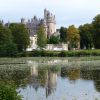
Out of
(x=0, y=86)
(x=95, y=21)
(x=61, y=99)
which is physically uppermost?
(x=95, y=21)

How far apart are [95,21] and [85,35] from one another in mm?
20114

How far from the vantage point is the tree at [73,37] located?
114 m

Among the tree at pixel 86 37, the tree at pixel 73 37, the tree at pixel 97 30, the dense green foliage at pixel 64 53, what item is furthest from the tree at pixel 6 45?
the tree at pixel 73 37

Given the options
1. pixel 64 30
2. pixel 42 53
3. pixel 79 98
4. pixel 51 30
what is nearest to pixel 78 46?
pixel 64 30

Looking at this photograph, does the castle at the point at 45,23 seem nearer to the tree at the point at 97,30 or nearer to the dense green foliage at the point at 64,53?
the tree at the point at 97,30

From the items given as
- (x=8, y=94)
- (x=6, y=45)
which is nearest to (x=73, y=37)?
(x=6, y=45)

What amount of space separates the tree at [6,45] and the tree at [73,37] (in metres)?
31.3

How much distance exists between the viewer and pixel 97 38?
92.6m

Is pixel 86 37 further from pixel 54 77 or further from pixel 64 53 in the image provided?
pixel 54 77

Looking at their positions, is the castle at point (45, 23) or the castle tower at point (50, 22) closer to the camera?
the castle at point (45, 23)

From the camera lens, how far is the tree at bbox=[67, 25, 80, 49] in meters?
114

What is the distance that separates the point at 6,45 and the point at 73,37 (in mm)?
38581

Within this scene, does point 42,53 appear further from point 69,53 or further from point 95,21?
point 95,21

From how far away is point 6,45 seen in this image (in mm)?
80625
